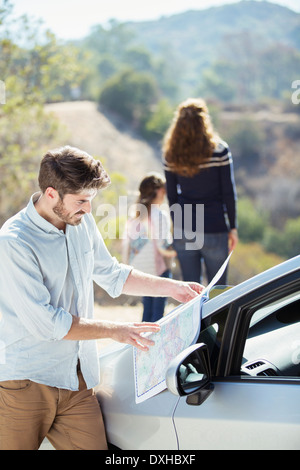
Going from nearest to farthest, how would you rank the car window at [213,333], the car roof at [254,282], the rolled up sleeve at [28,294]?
the car roof at [254,282] < the car window at [213,333] < the rolled up sleeve at [28,294]

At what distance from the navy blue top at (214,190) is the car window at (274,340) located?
199 cm

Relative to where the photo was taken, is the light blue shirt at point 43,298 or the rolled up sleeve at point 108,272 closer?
the light blue shirt at point 43,298

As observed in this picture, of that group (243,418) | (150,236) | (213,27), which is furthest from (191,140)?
(213,27)

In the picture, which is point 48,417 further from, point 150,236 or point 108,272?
point 150,236

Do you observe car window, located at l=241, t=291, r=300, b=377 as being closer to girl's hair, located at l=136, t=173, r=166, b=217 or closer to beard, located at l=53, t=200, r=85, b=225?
beard, located at l=53, t=200, r=85, b=225

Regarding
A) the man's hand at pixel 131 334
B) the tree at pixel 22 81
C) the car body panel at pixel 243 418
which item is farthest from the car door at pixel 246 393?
the tree at pixel 22 81

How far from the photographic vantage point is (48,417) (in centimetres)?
221

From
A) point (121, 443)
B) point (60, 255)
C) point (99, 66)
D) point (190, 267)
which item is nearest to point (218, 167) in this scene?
point (190, 267)

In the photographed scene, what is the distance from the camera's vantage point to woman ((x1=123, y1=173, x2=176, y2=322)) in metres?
4.40

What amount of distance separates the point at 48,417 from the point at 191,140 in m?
2.53

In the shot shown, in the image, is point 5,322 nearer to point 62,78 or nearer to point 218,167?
point 218,167

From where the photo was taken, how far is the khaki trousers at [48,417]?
213cm

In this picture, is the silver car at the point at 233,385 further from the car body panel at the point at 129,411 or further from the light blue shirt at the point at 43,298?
the light blue shirt at the point at 43,298

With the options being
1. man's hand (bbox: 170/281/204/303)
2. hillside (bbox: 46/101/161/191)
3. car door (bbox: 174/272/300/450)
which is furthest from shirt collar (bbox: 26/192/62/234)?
hillside (bbox: 46/101/161/191)
